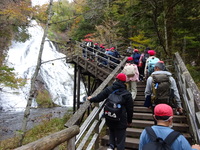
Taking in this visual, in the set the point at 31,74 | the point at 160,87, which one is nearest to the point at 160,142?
the point at 160,87

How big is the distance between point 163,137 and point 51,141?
1.36m

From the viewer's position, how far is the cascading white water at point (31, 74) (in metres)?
20.4

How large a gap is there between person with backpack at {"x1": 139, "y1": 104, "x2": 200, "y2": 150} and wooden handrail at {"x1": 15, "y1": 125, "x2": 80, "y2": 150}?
112cm

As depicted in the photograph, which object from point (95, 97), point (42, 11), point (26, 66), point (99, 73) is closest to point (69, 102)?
point (26, 66)

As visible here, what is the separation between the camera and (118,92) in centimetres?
346

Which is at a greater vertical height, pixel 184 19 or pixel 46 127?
pixel 184 19

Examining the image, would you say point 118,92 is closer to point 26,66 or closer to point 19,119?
point 19,119

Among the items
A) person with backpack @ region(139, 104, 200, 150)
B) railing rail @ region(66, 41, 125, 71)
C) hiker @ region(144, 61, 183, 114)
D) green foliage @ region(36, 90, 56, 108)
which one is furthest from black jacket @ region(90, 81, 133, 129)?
green foliage @ region(36, 90, 56, 108)

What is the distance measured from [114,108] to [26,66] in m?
24.4

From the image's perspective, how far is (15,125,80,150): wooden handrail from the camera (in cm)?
191

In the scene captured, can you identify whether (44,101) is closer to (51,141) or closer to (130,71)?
(130,71)

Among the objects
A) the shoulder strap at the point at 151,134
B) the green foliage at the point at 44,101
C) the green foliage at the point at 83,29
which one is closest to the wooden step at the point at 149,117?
the shoulder strap at the point at 151,134

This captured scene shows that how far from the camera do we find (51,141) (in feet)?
7.31

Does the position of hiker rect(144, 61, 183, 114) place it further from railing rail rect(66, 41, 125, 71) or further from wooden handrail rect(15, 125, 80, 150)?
railing rail rect(66, 41, 125, 71)
